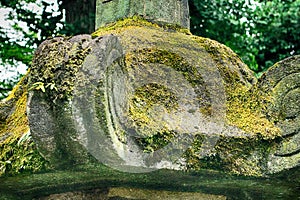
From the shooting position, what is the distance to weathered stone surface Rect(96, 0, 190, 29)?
2969 mm

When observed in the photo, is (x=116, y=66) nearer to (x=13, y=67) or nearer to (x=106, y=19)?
(x=106, y=19)

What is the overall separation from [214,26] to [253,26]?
1511 mm

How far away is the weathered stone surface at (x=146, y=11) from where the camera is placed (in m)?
2.97

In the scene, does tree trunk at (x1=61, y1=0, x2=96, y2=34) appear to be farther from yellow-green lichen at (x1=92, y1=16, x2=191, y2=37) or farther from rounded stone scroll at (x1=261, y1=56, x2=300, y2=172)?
rounded stone scroll at (x1=261, y1=56, x2=300, y2=172)

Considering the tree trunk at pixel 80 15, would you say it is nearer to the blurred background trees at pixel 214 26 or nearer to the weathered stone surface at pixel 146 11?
the blurred background trees at pixel 214 26

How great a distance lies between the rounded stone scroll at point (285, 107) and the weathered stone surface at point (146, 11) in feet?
2.36

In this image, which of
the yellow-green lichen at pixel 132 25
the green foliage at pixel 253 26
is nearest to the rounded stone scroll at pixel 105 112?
the yellow-green lichen at pixel 132 25

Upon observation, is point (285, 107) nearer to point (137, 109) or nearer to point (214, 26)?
point (137, 109)

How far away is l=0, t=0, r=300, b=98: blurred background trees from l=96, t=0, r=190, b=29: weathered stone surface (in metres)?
4.34

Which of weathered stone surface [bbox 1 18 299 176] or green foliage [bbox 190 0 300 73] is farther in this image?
green foliage [bbox 190 0 300 73]

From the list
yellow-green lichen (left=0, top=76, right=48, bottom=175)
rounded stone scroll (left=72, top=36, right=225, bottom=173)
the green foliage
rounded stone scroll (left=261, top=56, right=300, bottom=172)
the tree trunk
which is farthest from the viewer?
the green foliage

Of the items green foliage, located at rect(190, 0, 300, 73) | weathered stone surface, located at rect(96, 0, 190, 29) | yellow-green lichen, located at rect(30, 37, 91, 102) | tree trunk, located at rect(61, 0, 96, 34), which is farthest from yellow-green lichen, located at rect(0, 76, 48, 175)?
green foliage, located at rect(190, 0, 300, 73)

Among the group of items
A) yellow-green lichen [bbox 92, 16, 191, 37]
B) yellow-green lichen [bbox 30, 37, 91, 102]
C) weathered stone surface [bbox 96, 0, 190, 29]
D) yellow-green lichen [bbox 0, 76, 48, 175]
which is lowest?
yellow-green lichen [bbox 0, 76, 48, 175]

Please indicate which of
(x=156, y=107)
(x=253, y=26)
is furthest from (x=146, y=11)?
(x=253, y=26)
